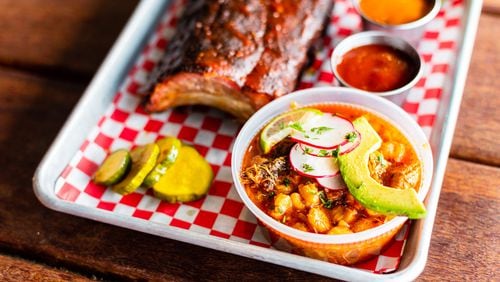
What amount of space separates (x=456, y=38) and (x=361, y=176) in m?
1.48

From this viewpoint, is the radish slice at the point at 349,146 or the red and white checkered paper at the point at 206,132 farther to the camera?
the red and white checkered paper at the point at 206,132

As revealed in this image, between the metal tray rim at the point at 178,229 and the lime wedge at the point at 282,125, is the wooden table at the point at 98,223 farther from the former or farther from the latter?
the lime wedge at the point at 282,125

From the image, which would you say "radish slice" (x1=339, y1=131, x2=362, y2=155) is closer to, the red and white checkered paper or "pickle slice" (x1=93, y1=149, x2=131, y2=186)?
the red and white checkered paper

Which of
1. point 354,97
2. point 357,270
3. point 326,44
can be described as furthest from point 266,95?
point 357,270

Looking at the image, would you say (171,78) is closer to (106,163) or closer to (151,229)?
(106,163)

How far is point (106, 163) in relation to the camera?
125 inches

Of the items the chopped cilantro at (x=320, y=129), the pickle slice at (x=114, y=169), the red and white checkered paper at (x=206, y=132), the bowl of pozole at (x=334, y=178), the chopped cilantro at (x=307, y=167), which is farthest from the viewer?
the pickle slice at (x=114, y=169)

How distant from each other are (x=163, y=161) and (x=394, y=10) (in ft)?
5.16

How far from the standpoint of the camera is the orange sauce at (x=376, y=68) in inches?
125

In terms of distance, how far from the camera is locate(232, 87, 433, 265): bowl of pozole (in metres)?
2.51

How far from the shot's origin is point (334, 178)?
2.59 metres

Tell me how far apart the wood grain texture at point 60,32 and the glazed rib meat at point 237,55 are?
68 cm

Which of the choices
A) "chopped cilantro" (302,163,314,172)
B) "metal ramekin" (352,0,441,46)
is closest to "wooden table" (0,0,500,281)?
"metal ramekin" (352,0,441,46)

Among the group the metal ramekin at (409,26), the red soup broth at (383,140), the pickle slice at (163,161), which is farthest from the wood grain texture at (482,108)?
the pickle slice at (163,161)
